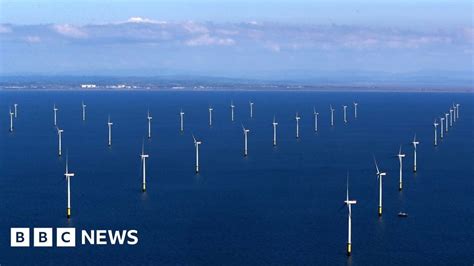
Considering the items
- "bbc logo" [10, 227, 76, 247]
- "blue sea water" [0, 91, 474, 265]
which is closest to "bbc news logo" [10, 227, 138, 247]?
"bbc logo" [10, 227, 76, 247]

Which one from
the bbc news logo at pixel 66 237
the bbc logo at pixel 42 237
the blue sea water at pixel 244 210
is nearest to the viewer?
the blue sea water at pixel 244 210

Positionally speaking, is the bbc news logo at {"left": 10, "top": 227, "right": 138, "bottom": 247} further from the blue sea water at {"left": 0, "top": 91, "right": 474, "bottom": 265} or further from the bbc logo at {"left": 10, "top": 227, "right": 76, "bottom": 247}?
the blue sea water at {"left": 0, "top": 91, "right": 474, "bottom": 265}

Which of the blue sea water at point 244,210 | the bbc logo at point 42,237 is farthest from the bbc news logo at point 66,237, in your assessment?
the blue sea water at point 244,210

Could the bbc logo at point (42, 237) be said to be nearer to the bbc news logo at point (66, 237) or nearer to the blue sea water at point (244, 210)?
the bbc news logo at point (66, 237)

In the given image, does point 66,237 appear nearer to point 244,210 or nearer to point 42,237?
point 42,237

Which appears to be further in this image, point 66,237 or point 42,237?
point 42,237

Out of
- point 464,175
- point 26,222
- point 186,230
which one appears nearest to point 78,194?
point 26,222

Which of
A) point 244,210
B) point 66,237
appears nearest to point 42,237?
point 66,237

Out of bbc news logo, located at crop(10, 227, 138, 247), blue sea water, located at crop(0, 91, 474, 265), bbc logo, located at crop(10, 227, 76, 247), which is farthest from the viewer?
bbc news logo, located at crop(10, 227, 138, 247)
